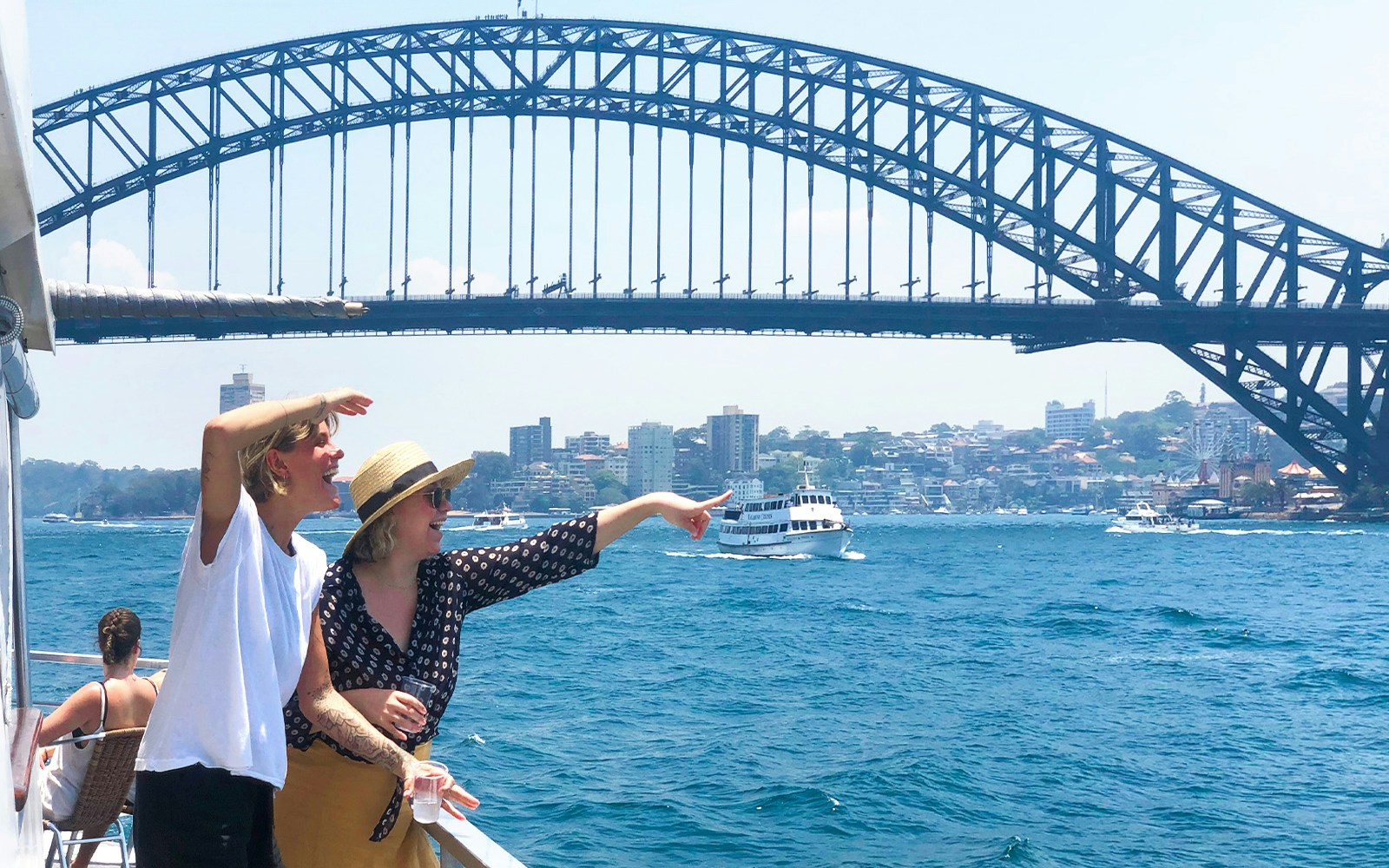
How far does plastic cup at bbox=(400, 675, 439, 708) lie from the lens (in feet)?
7.86

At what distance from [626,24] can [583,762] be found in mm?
42245

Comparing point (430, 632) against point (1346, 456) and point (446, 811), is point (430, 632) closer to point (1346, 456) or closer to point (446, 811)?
point (446, 811)

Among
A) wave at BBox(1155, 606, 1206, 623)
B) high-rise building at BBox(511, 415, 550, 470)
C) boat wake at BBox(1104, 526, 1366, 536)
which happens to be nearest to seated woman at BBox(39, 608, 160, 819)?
wave at BBox(1155, 606, 1206, 623)

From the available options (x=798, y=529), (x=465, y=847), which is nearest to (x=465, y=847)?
(x=465, y=847)

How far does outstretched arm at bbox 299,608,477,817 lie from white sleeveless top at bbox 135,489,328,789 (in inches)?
4.9

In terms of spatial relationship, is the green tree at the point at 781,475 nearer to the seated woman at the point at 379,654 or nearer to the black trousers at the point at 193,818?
the seated woman at the point at 379,654

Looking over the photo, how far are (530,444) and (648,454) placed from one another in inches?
822

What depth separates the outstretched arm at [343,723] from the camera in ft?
7.42

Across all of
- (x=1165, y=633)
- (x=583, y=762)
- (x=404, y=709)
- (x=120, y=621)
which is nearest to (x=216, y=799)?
(x=404, y=709)

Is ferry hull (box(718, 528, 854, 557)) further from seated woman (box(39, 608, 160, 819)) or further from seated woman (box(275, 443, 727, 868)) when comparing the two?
seated woman (box(275, 443, 727, 868))

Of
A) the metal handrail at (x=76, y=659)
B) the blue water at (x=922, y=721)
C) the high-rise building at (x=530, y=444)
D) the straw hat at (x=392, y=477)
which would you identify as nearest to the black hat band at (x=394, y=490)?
the straw hat at (x=392, y=477)

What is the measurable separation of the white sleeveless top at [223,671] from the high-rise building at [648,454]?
330 ft

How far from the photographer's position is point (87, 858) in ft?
12.2

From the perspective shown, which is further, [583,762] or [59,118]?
[59,118]
